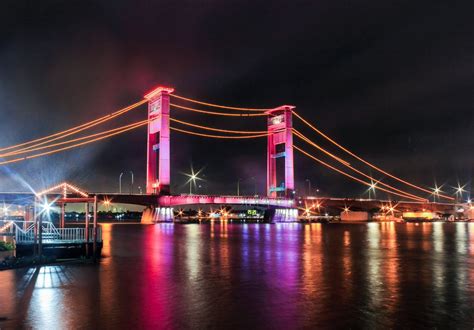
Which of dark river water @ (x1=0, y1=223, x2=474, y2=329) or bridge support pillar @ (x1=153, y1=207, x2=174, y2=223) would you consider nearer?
dark river water @ (x1=0, y1=223, x2=474, y2=329)

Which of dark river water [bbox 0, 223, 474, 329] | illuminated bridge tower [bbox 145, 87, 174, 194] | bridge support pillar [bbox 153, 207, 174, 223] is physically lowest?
dark river water [bbox 0, 223, 474, 329]

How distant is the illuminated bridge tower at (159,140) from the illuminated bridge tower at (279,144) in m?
26.9

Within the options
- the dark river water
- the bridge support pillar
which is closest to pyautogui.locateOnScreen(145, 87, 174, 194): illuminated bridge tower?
the bridge support pillar

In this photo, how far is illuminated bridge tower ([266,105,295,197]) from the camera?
106812mm

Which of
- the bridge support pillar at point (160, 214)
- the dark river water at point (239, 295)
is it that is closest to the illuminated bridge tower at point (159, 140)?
the bridge support pillar at point (160, 214)

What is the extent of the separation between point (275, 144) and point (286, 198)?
13618 millimetres

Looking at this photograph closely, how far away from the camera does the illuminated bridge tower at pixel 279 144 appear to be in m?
107

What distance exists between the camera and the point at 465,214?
496 feet

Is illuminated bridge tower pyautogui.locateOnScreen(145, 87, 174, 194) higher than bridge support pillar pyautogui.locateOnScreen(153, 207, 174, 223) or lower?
higher

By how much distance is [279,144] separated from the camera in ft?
373

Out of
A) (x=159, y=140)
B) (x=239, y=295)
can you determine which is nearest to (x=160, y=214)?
(x=159, y=140)

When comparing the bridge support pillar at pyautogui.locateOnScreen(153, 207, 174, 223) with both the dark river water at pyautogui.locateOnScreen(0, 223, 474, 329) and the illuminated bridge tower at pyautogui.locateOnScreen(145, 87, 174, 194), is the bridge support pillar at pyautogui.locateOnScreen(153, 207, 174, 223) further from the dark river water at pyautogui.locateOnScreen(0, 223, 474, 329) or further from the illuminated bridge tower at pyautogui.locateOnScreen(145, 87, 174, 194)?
the dark river water at pyautogui.locateOnScreen(0, 223, 474, 329)

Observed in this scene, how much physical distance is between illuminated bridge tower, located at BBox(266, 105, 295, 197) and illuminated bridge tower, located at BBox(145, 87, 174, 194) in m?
26.9

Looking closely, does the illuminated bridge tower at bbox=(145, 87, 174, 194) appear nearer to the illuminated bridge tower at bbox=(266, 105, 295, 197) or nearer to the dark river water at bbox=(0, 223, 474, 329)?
the illuminated bridge tower at bbox=(266, 105, 295, 197)
